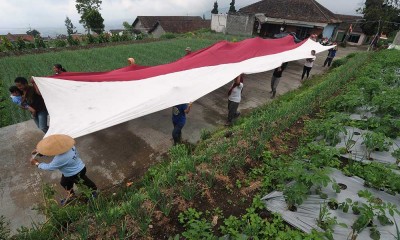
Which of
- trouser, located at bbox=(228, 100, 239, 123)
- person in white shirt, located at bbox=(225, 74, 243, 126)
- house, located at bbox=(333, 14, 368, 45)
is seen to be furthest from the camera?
house, located at bbox=(333, 14, 368, 45)

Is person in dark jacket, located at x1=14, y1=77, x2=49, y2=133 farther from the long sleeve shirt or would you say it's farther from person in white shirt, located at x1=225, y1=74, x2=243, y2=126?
person in white shirt, located at x1=225, y1=74, x2=243, y2=126

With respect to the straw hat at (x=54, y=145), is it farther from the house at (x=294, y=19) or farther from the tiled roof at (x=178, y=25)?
the tiled roof at (x=178, y=25)

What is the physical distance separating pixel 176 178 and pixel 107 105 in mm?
2021

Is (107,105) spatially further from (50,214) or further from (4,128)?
(4,128)

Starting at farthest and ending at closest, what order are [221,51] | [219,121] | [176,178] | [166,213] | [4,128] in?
[221,51] < [219,121] < [4,128] < [176,178] < [166,213]

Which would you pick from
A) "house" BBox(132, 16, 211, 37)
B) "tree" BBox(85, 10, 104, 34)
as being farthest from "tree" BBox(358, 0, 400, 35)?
"tree" BBox(85, 10, 104, 34)

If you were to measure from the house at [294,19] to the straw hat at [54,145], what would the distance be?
2625 centimetres

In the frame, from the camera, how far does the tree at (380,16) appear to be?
24.0 metres

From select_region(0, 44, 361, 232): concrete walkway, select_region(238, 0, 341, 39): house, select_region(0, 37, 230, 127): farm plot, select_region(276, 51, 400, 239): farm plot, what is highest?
select_region(238, 0, 341, 39): house

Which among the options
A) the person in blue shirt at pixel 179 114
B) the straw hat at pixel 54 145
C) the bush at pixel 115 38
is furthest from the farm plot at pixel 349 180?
the bush at pixel 115 38

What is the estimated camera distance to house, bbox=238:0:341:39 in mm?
23453

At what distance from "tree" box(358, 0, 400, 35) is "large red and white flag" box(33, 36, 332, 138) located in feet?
84.0

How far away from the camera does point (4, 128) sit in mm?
5641

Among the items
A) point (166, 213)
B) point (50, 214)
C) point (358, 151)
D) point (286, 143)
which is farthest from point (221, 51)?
point (50, 214)
